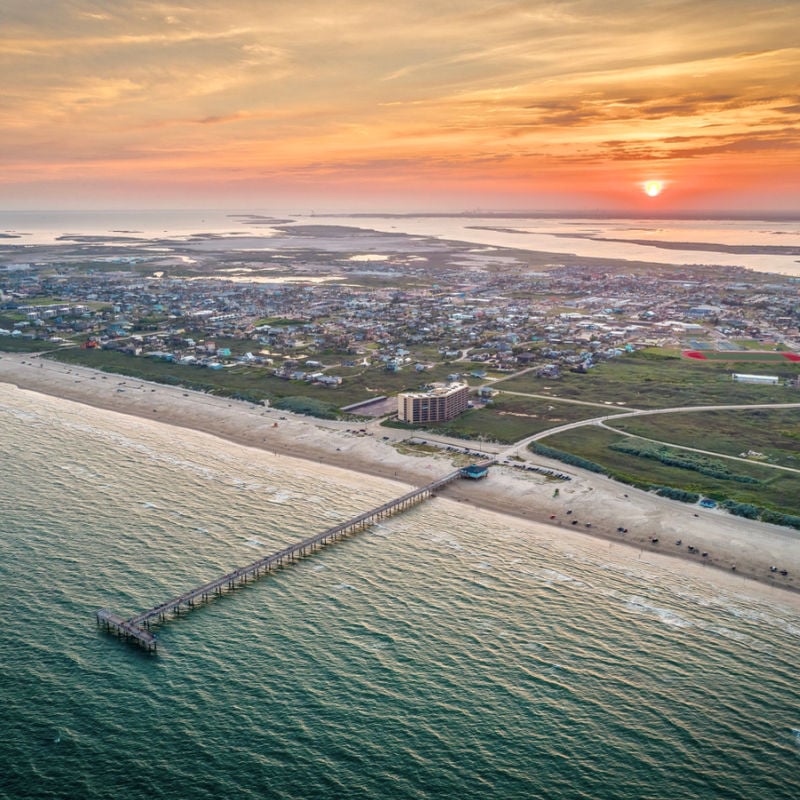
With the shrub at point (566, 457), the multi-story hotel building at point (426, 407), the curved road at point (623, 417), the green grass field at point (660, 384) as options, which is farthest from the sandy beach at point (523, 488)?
the green grass field at point (660, 384)

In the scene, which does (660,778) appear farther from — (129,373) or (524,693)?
(129,373)

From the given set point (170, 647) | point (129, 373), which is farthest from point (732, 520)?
point (129, 373)

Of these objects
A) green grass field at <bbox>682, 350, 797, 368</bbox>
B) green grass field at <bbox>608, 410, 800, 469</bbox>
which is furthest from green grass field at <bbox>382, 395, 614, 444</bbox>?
green grass field at <bbox>682, 350, 797, 368</bbox>

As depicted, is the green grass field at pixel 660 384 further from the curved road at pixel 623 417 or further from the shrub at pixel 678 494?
the shrub at pixel 678 494

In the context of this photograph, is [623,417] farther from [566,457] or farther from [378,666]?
[378,666]

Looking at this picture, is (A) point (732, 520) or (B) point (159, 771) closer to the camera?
(B) point (159, 771)

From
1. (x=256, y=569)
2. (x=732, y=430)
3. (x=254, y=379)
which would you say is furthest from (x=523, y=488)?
(x=254, y=379)
